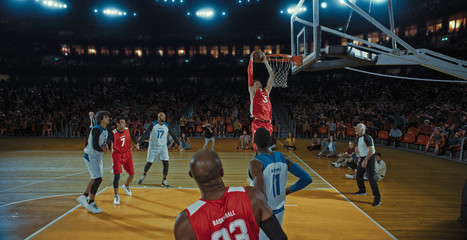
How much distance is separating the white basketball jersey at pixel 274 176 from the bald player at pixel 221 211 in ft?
4.06

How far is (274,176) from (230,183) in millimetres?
5347

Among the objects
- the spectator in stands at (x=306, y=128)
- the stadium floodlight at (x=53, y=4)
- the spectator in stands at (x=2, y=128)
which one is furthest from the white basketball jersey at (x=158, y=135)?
the stadium floodlight at (x=53, y=4)

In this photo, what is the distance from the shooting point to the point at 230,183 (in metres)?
8.17

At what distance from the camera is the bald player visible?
1.63m

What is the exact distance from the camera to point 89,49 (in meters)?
37.1

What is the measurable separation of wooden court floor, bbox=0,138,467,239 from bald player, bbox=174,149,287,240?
3.40 metres

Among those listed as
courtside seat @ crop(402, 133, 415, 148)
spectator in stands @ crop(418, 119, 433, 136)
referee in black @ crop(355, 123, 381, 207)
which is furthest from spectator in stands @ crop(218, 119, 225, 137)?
referee in black @ crop(355, 123, 381, 207)

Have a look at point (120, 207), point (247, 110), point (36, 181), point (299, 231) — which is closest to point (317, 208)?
point (299, 231)

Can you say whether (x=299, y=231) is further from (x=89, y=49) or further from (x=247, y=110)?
(x=89, y=49)

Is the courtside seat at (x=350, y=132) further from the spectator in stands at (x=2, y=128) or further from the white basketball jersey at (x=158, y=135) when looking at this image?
the spectator in stands at (x=2, y=128)

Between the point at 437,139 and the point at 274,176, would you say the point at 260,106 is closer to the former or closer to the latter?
the point at 274,176

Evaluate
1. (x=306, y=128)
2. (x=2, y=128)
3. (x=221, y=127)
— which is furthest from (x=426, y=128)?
(x=2, y=128)

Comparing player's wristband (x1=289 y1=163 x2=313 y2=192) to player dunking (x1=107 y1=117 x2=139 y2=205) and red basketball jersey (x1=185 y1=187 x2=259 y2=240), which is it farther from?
player dunking (x1=107 y1=117 x2=139 y2=205)

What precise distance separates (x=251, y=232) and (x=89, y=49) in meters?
42.4
